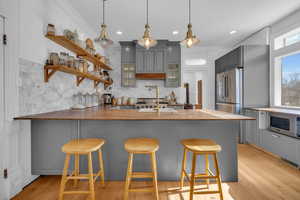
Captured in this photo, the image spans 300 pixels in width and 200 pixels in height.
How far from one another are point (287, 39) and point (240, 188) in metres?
3.42

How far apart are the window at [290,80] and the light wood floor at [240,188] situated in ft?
4.99

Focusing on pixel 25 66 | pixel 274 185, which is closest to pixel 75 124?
pixel 25 66

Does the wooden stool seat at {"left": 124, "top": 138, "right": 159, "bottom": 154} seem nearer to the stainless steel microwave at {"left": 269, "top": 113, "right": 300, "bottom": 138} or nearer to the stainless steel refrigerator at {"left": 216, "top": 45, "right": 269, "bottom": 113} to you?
the stainless steel microwave at {"left": 269, "top": 113, "right": 300, "bottom": 138}

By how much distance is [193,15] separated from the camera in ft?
10.3

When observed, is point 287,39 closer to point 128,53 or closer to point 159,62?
point 159,62

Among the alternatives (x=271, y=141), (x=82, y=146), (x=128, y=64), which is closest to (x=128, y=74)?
(x=128, y=64)

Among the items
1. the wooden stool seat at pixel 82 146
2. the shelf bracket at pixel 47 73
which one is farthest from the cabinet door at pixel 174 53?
the wooden stool seat at pixel 82 146

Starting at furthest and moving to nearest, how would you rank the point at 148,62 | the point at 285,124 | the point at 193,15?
the point at 148,62 < the point at 193,15 < the point at 285,124

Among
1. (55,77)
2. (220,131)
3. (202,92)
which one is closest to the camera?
(220,131)

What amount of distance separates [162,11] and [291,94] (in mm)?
3151

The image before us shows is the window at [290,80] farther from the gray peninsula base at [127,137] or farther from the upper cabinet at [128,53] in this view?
the upper cabinet at [128,53]

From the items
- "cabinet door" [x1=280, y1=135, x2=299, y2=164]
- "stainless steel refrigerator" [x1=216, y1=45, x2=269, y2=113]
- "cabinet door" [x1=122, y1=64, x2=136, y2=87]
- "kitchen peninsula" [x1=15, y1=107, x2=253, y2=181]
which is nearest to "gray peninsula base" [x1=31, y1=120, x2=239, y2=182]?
"kitchen peninsula" [x1=15, y1=107, x2=253, y2=181]

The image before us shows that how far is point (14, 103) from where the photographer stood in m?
1.81

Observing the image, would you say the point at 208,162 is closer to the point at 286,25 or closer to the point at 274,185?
the point at 274,185
